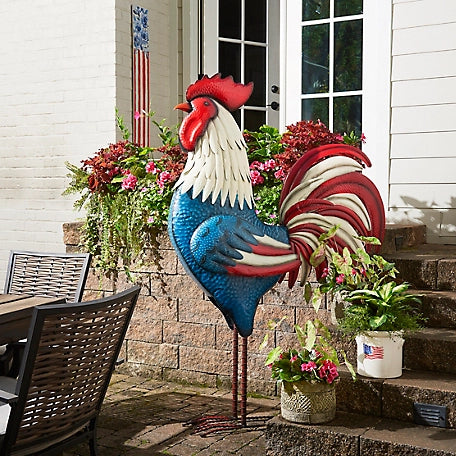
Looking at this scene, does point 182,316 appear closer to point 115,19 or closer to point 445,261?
point 445,261

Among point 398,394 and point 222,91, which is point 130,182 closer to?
point 222,91

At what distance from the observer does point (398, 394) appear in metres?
3.28

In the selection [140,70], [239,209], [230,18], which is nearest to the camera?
[239,209]

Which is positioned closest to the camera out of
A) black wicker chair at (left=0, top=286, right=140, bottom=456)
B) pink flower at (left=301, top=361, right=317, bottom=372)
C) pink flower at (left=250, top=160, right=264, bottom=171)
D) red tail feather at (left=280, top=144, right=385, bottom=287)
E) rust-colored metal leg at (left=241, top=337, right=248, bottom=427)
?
black wicker chair at (left=0, top=286, right=140, bottom=456)

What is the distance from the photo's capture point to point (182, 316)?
15.2 ft

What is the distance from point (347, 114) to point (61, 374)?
3.26m

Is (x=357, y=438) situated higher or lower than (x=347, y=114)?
lower

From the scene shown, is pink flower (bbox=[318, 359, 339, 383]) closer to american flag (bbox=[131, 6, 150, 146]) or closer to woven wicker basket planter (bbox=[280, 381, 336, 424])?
woven wicker basket planter (bbox=[280, 381, 336, 424])

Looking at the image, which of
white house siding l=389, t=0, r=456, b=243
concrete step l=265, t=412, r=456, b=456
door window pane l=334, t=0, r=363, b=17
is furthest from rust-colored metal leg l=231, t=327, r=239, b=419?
door window pane l=334, t=0, r=363, b=17

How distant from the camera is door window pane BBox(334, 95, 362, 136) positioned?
17.1ft

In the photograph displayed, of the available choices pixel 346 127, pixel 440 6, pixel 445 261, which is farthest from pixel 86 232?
pixel 440 6

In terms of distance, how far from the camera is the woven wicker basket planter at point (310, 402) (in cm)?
325

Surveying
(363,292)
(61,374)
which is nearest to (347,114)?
(363,292)

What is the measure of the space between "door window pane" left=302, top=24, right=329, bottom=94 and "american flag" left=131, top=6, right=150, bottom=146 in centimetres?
150
